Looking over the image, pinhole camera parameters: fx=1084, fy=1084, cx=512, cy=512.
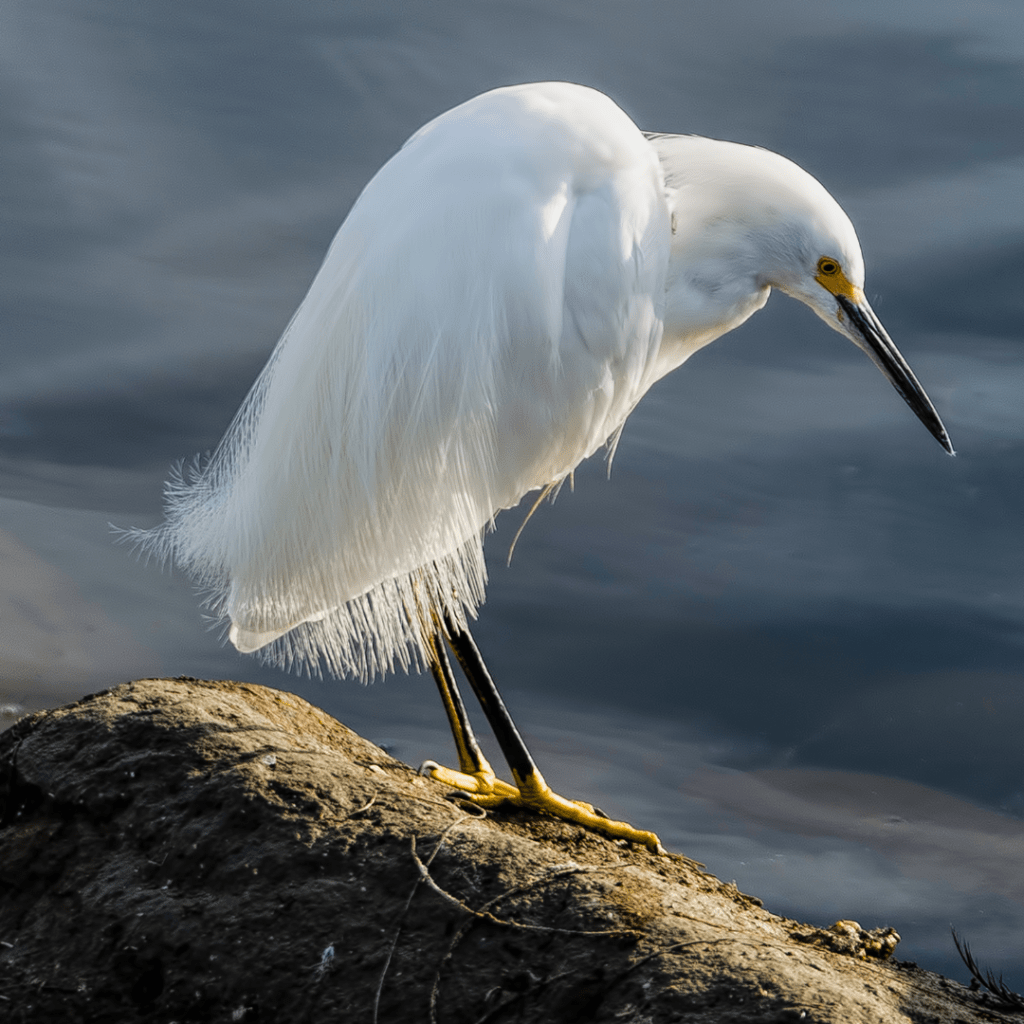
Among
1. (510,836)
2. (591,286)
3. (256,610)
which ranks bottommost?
(510,836)

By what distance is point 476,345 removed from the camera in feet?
12.0

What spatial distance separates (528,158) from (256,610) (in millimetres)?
1905

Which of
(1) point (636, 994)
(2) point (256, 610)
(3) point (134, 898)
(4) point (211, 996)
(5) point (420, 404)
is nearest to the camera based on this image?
(1) point (636, 994)

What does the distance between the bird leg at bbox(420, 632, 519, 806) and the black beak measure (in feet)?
6.72

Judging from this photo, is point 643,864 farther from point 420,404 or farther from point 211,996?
point 420,404

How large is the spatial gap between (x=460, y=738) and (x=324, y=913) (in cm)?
148

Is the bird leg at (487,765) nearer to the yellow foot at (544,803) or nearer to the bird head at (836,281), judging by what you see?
the yellow foot at (544,803)

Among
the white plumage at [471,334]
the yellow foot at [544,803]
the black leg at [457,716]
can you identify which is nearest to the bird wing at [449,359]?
the white plumage at [471,334]

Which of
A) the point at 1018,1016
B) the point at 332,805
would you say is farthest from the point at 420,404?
the point at 1018,1016

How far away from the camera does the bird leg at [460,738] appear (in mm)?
4273

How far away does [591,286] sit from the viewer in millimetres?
3713

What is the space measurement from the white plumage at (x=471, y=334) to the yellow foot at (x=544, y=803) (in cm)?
51

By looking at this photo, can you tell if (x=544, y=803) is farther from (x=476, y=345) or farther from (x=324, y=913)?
(x=476, y=345)

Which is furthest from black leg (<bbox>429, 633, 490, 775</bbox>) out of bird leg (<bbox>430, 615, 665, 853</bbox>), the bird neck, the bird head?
the bird head
